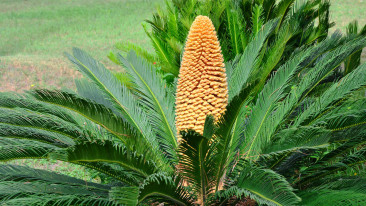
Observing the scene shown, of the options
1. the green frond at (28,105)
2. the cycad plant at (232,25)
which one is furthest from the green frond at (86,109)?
the cycad plant at (232,25)

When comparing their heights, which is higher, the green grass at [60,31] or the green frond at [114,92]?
the green grass at [60,31]

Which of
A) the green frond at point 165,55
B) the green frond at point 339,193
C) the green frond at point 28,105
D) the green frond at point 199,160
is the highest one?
the green frond at point 165,55

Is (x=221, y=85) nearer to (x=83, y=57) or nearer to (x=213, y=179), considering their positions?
(x=213, y=179)

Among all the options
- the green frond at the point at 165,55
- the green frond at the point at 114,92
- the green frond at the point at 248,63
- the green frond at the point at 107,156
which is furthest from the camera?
the green frond at the point at 165,55

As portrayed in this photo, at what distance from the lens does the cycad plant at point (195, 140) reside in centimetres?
221

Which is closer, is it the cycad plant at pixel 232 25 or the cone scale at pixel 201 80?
the cone scale at pixel 201 80

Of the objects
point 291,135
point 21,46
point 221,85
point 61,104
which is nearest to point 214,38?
point 221,85

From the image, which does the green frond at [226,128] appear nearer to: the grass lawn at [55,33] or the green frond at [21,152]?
the green frond at [21,152]

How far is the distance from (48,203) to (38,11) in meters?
19.4

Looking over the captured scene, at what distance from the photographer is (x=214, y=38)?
9.64 ft

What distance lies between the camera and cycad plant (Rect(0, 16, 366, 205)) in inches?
87.2

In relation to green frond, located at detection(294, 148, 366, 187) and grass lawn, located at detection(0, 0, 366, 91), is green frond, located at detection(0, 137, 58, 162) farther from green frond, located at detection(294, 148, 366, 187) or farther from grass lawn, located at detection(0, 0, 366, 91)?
grass lawn, located at detection(0, 0, 366, 91)

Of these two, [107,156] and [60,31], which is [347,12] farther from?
[107,156]

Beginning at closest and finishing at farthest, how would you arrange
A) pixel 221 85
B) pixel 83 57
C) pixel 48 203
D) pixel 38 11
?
pixel 48 203
pixel 221 85
pixel 83 57
pixel 38 11
